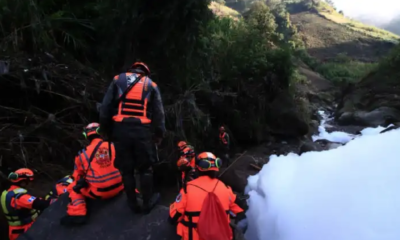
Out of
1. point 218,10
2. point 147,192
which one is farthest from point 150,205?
point 218,10

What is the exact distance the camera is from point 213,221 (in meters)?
2.95

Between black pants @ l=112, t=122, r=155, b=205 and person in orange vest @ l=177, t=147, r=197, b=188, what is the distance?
278cm

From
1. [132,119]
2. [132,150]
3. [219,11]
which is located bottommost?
[132,150]

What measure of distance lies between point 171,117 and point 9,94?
321cm

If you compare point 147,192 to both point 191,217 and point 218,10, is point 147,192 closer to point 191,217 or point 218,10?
point 191,217

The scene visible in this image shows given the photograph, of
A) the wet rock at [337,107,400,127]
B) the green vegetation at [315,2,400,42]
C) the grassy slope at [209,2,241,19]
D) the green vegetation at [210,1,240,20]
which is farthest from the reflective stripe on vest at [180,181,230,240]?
the green vegetation at [315,2,400,42]

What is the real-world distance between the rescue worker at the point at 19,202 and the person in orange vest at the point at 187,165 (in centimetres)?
273

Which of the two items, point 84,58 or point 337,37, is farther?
point 337,37

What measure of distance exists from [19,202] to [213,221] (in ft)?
8.44

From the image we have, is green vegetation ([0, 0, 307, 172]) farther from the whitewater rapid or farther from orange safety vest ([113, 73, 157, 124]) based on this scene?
the whitewater rapid

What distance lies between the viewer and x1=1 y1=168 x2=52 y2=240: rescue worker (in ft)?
13.2

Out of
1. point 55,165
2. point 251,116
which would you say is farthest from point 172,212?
point 251,116

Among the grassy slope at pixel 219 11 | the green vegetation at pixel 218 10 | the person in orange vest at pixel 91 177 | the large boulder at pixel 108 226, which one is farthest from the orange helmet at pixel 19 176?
the grassy slope at pixel 219 11

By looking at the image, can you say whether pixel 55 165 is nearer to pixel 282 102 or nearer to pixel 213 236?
pixel 213 236
